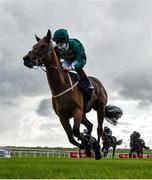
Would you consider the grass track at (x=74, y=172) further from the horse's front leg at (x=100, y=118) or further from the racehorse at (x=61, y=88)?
the horse's front leg at (x=100, y=118)

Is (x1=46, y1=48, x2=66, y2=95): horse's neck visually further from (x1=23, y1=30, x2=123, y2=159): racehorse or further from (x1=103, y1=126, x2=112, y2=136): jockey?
(x1=103, y1=126, x2=112, y2=136): jockey

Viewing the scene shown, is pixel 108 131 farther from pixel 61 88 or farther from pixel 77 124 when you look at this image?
pixel 77 124

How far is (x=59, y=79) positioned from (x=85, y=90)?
0.77 m

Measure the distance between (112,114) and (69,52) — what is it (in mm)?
3540

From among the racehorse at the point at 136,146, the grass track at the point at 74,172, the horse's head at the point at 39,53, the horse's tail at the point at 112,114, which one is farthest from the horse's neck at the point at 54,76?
the racehorse at the point at 136,146

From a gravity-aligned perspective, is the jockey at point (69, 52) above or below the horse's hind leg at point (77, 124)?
above

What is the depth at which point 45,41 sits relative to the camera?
8.94 meters

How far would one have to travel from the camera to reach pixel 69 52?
9477mm

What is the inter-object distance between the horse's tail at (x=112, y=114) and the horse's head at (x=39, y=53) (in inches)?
153

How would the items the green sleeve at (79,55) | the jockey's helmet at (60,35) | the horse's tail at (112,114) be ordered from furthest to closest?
1. the horse's tail at (112,114)
2. the green sleeve at (79,55)
3. the jockey's helmet at (60,35)

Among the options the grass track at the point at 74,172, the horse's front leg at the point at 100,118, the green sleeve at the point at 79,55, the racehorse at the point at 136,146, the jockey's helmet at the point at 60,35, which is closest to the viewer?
the grass track at the point at 74,172

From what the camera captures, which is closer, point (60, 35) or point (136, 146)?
point (60, 35)

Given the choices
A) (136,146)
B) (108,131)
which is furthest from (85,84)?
(136,146)

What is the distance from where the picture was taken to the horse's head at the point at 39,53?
28.2ft
